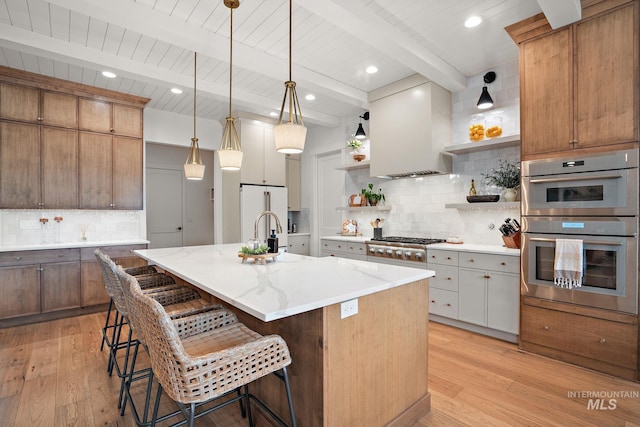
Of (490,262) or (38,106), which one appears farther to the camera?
(38,106)

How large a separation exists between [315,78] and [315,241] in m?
3.15

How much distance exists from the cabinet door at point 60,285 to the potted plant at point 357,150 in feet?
12.9

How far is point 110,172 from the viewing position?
437cm

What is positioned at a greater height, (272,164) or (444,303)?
(272,164)

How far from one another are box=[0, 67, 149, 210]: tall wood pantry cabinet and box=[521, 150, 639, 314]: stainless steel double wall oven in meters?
4.78

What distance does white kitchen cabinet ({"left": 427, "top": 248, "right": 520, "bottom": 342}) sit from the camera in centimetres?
304

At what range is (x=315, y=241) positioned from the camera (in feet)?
20.1

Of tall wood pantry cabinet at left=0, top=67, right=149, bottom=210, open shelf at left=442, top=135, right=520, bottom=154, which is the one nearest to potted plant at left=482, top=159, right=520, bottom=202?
open shelf at left=442, top=135, right=520, bottom=154

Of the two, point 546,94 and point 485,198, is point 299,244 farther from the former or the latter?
point 546,94

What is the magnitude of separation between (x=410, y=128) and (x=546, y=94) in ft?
4.85

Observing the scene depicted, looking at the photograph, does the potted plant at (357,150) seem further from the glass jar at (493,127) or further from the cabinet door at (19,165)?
the cabinet door at (19,165)

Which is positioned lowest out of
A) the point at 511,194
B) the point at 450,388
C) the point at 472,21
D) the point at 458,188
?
the point at 450,388

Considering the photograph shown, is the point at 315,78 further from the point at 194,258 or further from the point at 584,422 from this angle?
the point at 584,422

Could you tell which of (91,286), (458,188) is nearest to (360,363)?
(458,188)
